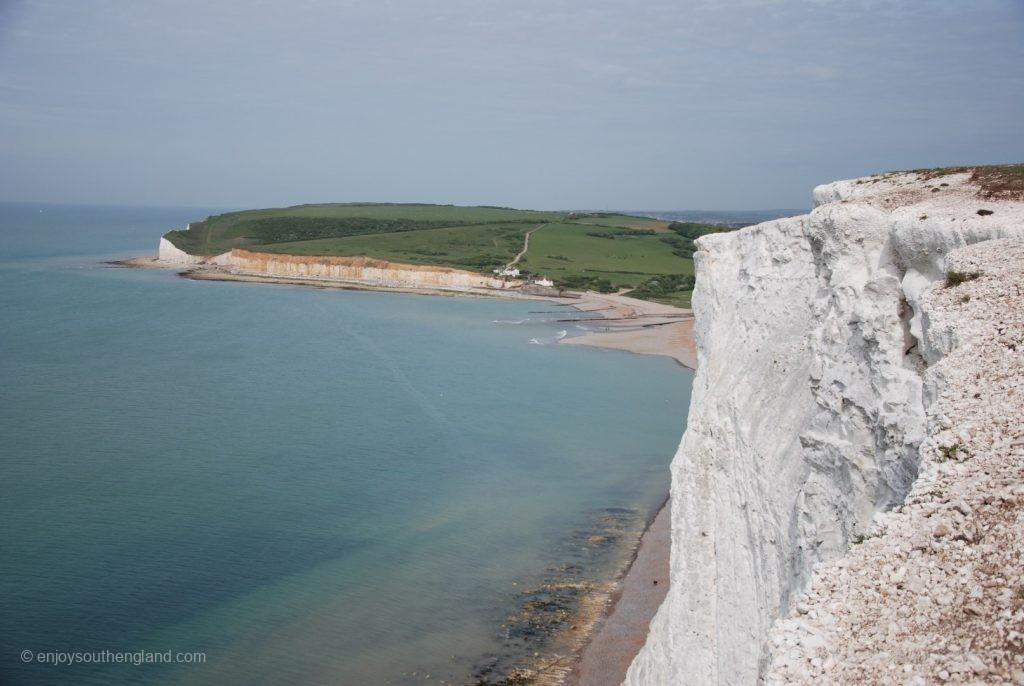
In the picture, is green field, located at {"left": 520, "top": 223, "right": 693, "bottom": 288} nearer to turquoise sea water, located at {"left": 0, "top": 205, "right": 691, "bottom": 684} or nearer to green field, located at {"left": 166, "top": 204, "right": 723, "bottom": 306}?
green field, located at {"left": 166, "top": 204, "right": 723, "bottom": 306}

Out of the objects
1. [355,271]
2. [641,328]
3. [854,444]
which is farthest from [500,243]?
[854,444]

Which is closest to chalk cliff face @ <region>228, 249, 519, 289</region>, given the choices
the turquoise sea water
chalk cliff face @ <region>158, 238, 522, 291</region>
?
chalk cliff face @ <region>158, 238, 522, 291</region>

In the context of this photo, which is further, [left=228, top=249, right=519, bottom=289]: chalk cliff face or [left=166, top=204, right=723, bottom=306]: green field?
[left=166, top=204, right=723, bottom=306]: green field

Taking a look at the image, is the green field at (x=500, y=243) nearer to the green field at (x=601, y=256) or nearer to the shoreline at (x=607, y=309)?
the green field at (x=601, y=256)

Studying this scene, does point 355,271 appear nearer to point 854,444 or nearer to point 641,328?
point 641,328

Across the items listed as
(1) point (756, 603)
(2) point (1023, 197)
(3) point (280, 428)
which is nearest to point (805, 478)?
(1) point (756, 603)

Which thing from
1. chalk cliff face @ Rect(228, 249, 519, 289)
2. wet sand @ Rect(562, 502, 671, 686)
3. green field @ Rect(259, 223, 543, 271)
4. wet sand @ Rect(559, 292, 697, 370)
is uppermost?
green field @ Rect(259, 223, 543, 271)
